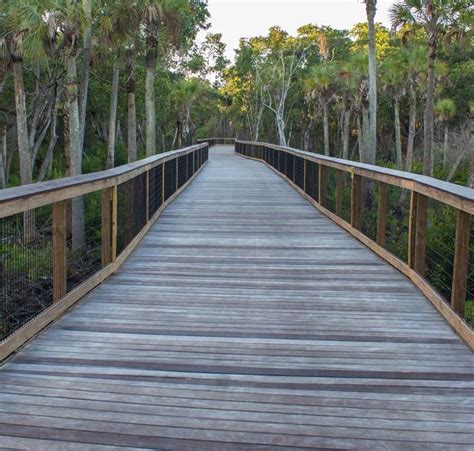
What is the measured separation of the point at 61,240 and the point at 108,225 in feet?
4.97

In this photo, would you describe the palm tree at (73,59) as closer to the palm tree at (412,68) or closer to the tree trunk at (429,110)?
the tree trunk at (429,110)

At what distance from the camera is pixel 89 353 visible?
389 centimetres

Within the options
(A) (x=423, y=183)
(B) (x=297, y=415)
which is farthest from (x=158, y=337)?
(A) (x=423, y=183)

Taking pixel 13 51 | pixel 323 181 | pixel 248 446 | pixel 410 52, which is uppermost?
pixel 410 52

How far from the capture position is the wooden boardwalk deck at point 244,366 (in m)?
2.86

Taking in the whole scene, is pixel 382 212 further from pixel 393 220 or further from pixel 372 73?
pixel 372 73

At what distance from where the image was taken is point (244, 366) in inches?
145

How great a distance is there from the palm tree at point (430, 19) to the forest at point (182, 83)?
41 millimetres

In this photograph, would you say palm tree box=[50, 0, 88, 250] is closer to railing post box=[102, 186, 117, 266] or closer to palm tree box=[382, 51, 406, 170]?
railing post box=[102, 186, 117, 266]

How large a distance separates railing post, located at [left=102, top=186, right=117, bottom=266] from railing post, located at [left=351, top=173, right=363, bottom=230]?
11.1 feet

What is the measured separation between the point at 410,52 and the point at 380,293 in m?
28.6

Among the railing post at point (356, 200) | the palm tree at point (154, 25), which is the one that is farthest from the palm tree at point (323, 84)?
the railing post at point (356, 200)

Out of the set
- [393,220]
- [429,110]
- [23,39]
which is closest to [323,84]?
[429,110]

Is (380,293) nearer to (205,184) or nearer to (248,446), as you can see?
(248,446)
